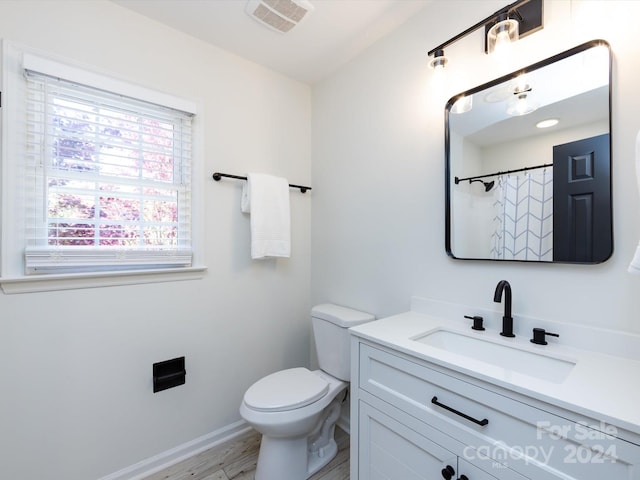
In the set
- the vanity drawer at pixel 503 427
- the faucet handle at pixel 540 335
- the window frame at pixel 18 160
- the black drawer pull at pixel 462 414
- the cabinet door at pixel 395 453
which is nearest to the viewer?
the vanity drawer at pixel 503 427

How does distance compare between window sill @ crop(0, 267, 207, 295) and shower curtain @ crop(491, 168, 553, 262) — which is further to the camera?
window sill @ crop(0, 267, 207, 295)

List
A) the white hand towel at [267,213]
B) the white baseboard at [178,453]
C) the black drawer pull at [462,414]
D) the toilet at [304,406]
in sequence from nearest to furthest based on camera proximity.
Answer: the black drawer pull at [462,414] < the toilet at [304,406] < the white baseboard at [178,453] < the white hand towel at [267,213]

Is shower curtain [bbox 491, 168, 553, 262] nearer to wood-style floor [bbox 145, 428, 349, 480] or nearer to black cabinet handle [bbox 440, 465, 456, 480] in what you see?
black cabinet handle [bbox 440, 465, 456, 480]

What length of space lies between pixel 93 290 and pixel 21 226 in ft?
1.27

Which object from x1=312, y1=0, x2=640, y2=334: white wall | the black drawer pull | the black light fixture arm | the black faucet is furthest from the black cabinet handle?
the black light fixture arm

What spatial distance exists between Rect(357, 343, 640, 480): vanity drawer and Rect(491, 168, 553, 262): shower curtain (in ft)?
1.97

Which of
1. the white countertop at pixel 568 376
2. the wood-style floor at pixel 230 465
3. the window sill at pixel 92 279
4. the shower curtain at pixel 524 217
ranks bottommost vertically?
the wood-style floor at pixel 230 465

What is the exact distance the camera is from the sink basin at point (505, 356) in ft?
3.13

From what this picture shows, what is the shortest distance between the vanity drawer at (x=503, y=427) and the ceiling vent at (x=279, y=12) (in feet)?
5.43

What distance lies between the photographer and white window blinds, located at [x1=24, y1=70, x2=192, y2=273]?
1279 millimetres

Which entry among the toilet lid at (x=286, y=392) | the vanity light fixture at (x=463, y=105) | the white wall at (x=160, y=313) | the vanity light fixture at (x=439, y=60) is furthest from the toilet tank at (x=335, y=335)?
the vanity light fixture at (x=439, y=60)

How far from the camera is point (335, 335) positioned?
1.71 metres

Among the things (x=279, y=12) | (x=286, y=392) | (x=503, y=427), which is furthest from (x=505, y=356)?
(x=279, y=12)

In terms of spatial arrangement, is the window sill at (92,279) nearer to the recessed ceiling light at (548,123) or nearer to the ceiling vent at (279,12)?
the ceiling vent at (279,12)
